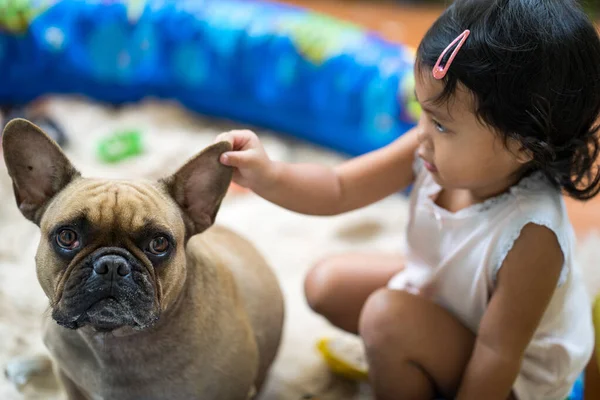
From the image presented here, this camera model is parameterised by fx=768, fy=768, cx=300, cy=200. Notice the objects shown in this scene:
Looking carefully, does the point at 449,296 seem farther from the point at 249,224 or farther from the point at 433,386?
the point at 249,224

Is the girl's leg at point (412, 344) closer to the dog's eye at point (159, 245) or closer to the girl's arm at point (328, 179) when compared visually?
the girl's arm at point (328, 179)

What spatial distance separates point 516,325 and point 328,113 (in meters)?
1.14

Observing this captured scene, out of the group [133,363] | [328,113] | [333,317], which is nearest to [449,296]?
[333,317]

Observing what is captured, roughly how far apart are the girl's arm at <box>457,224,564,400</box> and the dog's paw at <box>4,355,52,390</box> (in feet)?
2.40

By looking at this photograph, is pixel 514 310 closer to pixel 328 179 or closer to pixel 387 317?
pixel 387 317

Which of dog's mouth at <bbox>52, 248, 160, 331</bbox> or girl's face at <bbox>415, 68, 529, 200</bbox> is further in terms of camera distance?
girl's face at <bbox>415, 68, 529, 200</bbox>

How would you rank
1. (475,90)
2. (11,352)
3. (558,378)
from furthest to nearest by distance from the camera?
(11,352) < (558,378) < (475,90)

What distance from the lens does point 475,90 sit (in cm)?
101

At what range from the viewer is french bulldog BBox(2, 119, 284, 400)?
Result: 93cm

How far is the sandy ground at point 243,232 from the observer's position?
142 cm

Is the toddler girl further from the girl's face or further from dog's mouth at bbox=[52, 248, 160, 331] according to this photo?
dog's mouth at bbox=[52, 248, 160, 331]

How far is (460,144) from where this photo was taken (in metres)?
1.05

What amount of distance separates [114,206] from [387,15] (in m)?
2.52

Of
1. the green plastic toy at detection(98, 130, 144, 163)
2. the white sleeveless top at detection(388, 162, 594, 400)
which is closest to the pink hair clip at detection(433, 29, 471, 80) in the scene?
the white sleeveless top at detection(388, 162, 594, 400)
